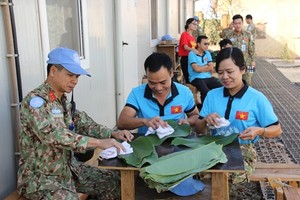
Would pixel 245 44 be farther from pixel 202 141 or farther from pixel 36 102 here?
pixel 36 102

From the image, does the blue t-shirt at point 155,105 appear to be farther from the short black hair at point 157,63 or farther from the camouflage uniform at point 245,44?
the camouflage uniform at point 245,44

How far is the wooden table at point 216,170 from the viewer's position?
2135 millimetres

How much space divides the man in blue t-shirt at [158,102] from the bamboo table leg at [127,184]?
1.97 feet

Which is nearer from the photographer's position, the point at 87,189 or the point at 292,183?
the point at 87,189

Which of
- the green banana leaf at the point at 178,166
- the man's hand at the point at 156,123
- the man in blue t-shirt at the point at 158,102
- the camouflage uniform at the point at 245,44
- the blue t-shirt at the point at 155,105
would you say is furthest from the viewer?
the camouflage uniform at the point at 245,44

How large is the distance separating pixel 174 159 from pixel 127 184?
0.36 metres

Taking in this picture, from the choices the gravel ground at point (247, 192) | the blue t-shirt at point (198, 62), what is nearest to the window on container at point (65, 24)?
the gravel ground at point (247, 192)

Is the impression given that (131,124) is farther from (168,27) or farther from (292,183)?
(168,27)

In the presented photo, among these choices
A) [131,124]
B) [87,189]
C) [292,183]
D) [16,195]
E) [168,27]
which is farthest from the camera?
[168,27]

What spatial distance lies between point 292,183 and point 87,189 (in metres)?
1.76

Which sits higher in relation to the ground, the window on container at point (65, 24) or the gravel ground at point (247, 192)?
the window on container at point (65, 24)

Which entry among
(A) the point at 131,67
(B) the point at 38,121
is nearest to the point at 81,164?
(B) the point at 38,121

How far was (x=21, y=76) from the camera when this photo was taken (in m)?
2.84

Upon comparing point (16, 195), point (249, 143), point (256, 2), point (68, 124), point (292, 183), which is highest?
point (256, 2)
